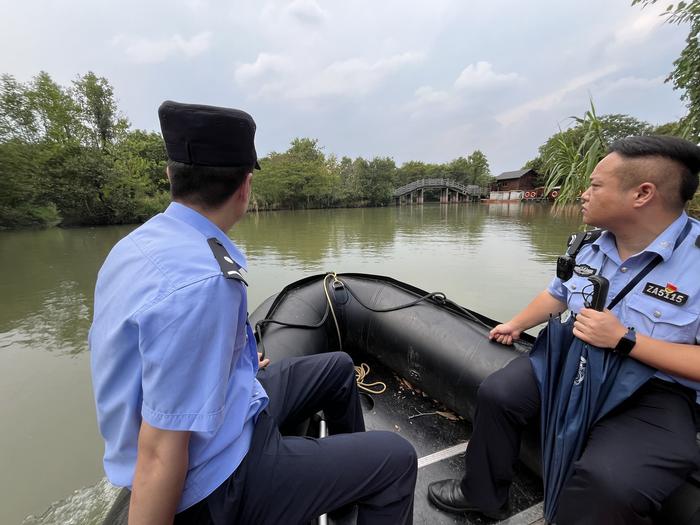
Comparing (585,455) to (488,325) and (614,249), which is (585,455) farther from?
(488,325)

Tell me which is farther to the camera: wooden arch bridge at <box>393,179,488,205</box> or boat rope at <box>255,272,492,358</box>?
wooden arch bridge at <box>393,179,488,205</box>

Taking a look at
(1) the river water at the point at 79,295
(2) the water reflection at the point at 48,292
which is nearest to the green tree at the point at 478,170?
(1) the river water at the point at 79,295

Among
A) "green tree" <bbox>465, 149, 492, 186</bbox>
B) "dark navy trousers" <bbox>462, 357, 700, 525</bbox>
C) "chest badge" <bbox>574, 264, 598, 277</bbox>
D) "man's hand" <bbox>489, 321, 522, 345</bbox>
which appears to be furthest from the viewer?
"green tree" <bbox>465, 149, 492, 186</bbox>

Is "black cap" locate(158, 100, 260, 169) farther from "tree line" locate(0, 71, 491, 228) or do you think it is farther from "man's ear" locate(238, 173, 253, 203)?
"tree line" locate(0, 71, 491, 228)

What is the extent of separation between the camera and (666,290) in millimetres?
1107

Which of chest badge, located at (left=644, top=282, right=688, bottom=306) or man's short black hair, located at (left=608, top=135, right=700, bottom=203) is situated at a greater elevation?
man's short black hair, located at (left=608, top=135, right=700, bottom=203)

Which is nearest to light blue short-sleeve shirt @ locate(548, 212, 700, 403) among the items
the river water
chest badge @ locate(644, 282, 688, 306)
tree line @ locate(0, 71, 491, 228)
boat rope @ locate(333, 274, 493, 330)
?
chest badge @ locate(644, 282, 688, 306)

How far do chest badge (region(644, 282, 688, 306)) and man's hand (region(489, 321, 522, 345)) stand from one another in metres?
0.59

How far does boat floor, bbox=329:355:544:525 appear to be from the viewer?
1.37 meters

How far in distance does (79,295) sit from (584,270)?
787 centimetres

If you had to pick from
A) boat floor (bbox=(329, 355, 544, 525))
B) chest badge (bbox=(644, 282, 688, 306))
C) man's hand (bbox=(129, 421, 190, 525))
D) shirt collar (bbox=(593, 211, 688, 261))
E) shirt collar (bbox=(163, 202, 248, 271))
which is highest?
shirt collar (bbox=(163, 202, 248, 271))

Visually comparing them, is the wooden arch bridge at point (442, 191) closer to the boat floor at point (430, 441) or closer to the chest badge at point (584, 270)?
the boat floor at point (430, 441)

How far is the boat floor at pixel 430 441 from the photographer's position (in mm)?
1370

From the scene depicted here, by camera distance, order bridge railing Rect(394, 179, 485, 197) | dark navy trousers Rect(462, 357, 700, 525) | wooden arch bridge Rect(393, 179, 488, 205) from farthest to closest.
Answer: wooden arch bridge Rect(393, 179, 488, 205), bridge railing Rect(394, 179, 485, 197), dark navy trousers Rect(462, 357, 700, 525)
